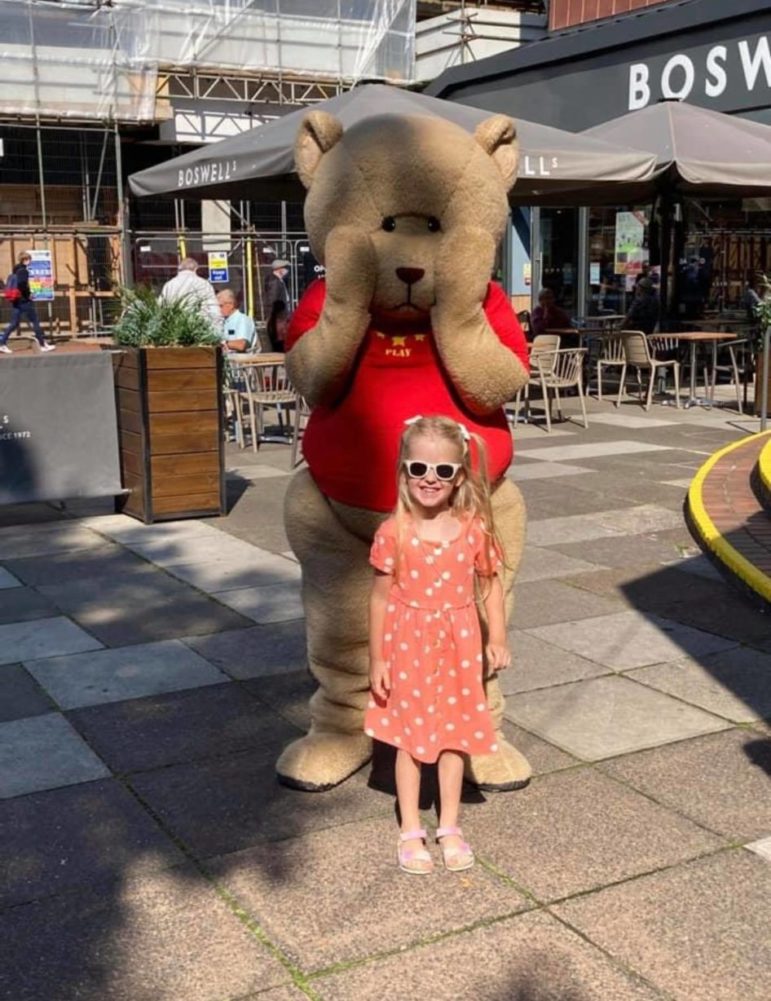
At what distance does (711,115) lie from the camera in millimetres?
13227

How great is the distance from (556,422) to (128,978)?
9.82 m

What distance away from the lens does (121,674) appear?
5.02 meters

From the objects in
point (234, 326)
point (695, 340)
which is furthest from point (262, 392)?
point (695, 340)

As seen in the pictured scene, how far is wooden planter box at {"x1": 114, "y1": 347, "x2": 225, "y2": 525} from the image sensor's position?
7.77m

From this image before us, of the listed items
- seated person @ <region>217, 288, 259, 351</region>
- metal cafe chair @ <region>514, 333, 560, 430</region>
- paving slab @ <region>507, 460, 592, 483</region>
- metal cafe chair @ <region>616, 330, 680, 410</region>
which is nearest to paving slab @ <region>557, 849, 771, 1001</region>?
paving slab @ <region>507, 460, 592, 483</region>

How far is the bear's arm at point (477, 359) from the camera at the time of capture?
12.1ft

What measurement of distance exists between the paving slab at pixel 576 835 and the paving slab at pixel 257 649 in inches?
58.3

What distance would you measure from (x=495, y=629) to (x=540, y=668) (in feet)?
5.46

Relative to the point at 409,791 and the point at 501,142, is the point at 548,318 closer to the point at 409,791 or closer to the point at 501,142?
the point at 501,142

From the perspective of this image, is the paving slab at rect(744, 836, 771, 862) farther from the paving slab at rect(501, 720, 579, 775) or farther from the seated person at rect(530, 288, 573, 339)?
the seated person at rect(530, 288, 573, 339)

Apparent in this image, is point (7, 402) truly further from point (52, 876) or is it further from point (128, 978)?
point (128, 978)

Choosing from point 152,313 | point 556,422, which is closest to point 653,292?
point 556,422

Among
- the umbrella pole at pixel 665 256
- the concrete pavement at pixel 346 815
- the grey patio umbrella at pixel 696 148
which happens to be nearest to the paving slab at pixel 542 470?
the concrete pavement at pixel 346 815

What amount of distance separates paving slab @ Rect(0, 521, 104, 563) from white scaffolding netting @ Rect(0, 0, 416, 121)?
594 inches
